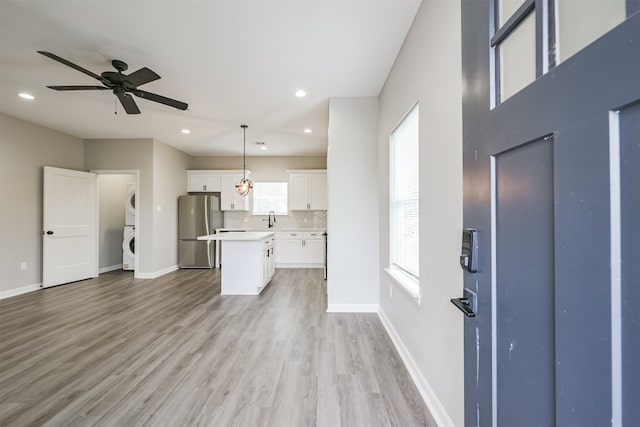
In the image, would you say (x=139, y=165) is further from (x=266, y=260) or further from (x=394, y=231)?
(x=394, y=231)

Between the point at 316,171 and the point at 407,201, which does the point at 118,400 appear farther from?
the point at 316,171

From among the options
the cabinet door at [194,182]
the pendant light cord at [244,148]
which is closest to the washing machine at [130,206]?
the cabinet door at [194,182]

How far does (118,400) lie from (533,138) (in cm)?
254

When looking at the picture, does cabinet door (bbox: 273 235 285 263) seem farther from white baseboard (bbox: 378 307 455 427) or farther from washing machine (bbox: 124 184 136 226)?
white baseboard (bbox: 378 307 455 427)

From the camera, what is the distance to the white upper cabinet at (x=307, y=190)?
22.1ft

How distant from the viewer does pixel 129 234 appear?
6109 mm

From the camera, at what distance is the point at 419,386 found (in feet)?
6.21

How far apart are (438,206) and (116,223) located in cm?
717

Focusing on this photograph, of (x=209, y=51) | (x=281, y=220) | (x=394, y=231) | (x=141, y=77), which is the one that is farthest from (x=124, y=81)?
(x=281, y=220)

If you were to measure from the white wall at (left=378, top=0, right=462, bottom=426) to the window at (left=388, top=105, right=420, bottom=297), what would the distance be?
191 millimetres

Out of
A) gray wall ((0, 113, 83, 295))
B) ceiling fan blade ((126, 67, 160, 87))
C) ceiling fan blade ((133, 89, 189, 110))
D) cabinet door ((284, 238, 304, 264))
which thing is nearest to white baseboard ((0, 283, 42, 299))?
gray wall ((0, 113, 83, 295))

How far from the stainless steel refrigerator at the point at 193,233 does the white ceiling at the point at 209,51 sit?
239 cm

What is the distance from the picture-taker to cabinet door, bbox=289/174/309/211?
676 cm

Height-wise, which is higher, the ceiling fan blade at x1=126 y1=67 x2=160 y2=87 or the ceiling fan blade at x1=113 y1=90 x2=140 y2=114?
the ceiling fan blade at x1=126 y1=67 x2=160 y2=87
